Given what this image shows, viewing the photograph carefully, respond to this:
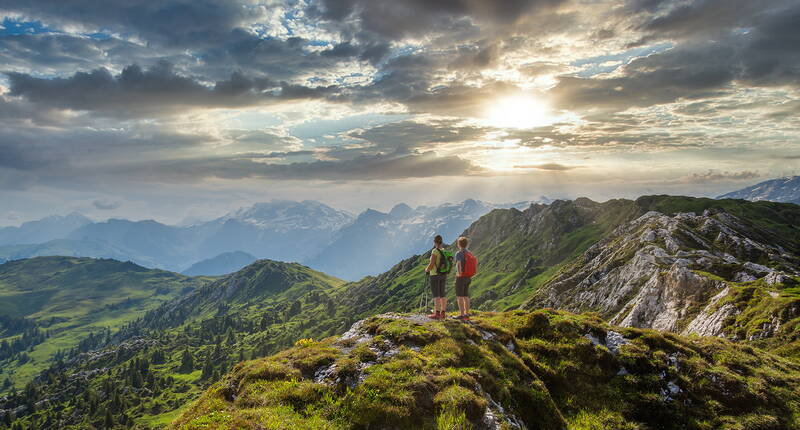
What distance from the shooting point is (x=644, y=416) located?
1839 cm

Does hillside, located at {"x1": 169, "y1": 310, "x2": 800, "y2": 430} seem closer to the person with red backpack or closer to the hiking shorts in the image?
the person with red backpack

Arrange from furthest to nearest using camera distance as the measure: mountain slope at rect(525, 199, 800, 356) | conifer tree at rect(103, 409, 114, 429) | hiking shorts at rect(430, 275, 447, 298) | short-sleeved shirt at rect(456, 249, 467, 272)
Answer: conifer tree at rect(103, 409, 114, 429) → mountain slope at rect(525, 199, 800, 356) → hiking shorts at rect(430, 275, 447, 298) → short-sleeved shirt at rect(456, 249, 467, 272)

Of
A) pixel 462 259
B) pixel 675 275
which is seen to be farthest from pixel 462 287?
pixel 675 275

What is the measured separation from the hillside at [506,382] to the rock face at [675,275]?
104 ft

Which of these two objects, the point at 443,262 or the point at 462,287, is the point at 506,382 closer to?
the point at 462,287

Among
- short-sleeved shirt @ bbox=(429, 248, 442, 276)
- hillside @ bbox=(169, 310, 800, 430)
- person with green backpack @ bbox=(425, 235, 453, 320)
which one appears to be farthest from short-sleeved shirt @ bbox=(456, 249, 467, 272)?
hillside @ bbox=(169, 310, 800, 430)

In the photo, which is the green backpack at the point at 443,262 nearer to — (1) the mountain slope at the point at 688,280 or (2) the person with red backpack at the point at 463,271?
(2) the person with red backpack at the point at 463,271

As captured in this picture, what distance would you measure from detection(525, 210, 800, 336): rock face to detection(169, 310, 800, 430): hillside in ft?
104

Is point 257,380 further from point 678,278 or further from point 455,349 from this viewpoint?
point 678,278

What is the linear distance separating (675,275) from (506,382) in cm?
6695

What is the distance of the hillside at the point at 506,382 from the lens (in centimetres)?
1549

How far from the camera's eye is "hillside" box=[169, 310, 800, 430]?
1549 cm

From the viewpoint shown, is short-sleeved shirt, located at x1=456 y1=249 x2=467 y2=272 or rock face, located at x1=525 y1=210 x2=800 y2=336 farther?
rock face, located at x1=525 y1=210 x2=800 y2=336

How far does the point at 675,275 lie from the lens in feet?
222
